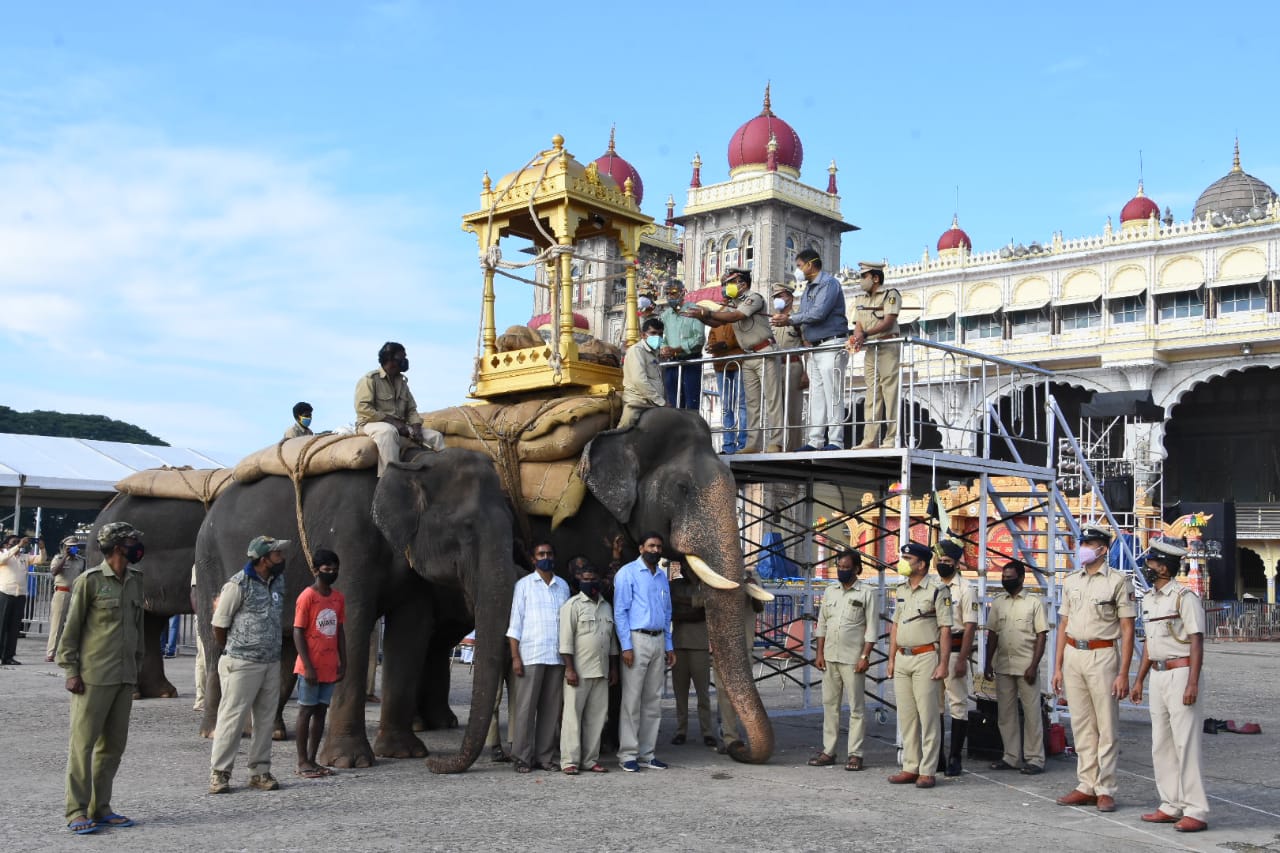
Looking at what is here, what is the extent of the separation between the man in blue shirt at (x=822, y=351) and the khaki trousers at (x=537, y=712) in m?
3.27

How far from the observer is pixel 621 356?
39.4 ft

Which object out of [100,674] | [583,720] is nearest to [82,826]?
[100,674]

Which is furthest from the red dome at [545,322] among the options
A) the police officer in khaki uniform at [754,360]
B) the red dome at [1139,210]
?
the red dome at [1139,210]

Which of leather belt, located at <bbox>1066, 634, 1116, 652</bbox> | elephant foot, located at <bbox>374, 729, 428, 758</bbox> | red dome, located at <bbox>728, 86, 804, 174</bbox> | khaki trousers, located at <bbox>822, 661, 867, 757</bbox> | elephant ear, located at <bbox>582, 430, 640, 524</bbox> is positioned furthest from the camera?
red dome, located at <bbox>728, 86, 804, 174</bbox>

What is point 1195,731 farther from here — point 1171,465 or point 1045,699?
point 1171,465

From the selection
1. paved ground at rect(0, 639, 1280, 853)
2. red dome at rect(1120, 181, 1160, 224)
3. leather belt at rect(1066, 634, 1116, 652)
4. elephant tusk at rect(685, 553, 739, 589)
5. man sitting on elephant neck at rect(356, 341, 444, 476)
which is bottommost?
paved ground at rect(0, 639, 1280, 853)

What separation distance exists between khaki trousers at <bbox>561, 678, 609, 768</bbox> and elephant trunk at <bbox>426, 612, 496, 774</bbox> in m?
0.61

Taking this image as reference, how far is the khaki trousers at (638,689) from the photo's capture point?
9117 millimetres

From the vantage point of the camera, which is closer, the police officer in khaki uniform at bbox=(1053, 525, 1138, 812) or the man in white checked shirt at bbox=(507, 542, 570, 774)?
the police officer in khaki uniform at bbox=(1053, 525, 1138, 812)

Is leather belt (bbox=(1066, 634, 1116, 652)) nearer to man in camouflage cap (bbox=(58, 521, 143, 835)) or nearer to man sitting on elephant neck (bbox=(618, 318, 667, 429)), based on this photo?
man sitting on elephant neck (bbox=(618, 318, 667, 429))

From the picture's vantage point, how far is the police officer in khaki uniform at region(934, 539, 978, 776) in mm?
9078

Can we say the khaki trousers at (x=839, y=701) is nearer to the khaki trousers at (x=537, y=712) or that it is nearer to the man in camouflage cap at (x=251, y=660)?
the khaki trousers at (x=537, y=712)

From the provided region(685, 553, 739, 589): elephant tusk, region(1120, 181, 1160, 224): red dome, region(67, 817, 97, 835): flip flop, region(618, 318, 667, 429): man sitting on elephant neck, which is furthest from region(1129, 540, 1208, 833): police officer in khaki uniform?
region(1120, 181, 1160, 224): red dome

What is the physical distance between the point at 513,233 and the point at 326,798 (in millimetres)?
6517
